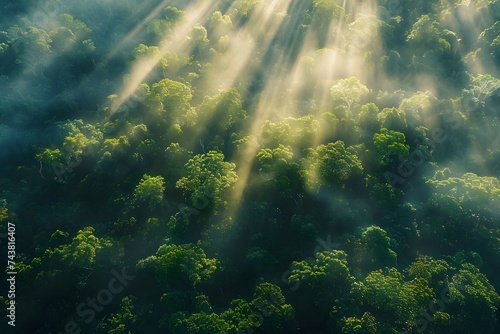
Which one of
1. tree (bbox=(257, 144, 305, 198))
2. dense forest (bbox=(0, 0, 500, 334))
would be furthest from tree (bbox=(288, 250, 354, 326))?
tree (bbox=(257, 144, 305, 198))

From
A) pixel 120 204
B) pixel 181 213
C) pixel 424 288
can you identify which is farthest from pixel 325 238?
pixel 120 204

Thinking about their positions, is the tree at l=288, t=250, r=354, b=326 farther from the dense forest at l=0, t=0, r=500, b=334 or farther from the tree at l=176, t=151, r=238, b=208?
the tree at l=176, t=151, r=238, b=208

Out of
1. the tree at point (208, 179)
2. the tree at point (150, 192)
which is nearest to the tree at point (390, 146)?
the tree at point (208, 179)

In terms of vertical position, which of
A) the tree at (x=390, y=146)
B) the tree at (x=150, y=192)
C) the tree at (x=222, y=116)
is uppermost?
the tree at (x=222, y=116)

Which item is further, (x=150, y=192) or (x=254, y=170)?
(x=254, y=170)

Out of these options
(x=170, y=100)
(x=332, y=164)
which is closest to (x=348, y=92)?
(x=332, y=164)

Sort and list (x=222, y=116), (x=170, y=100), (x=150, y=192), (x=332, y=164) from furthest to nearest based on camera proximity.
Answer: (x=170, y=100) → (x=222, y=116) → (x=150, y=192) → (x=332, y=164)

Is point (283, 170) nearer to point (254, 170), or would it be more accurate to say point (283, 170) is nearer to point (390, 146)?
point (254, 170)

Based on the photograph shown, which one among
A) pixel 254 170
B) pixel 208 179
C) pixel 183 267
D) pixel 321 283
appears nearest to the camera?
pixel 321 283

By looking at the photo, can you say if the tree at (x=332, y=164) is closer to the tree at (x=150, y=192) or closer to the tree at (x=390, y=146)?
the tree at (x=390, y=146)
